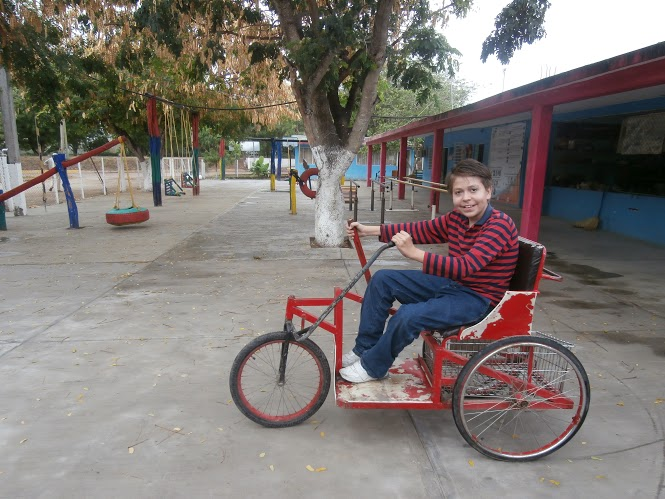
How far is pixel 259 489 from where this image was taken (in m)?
2.37

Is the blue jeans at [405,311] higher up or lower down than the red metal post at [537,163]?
lower down

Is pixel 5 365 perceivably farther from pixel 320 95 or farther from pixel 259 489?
pixel 320 95

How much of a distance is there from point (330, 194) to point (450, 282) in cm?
567

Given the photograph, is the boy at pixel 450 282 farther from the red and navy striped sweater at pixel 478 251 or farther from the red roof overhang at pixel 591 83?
the red roof overhang at pixel 591 83

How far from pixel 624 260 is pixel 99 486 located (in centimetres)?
769

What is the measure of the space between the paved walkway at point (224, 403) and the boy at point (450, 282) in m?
0.55

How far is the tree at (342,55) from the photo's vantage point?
7.06m

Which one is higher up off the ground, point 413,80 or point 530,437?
point 413,80

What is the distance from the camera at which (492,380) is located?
2768mm

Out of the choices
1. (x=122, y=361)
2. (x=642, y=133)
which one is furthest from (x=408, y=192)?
(x=122, y=361)

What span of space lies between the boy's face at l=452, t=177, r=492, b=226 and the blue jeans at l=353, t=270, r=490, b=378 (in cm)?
45

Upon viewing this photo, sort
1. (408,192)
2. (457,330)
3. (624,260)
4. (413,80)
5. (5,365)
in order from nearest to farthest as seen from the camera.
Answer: (457,330) < (5,365) < (624,260) < (413,80) < (408,192)

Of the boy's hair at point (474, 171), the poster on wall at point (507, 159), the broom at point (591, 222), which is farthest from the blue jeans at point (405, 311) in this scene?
the poster on wall at point (507, 159)

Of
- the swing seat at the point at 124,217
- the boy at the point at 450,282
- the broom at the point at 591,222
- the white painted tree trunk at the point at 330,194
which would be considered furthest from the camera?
the broom at the point at 591,222
